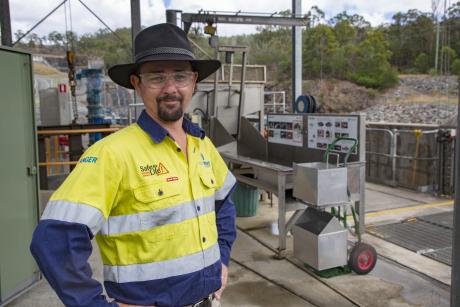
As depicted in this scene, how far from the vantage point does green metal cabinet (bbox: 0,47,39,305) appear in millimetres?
3354

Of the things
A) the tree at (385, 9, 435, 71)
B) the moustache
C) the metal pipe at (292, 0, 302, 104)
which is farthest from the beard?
the tree at (385, 9, 435, 71)

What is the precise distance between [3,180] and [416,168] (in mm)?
6606

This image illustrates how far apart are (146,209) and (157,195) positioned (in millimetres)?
57

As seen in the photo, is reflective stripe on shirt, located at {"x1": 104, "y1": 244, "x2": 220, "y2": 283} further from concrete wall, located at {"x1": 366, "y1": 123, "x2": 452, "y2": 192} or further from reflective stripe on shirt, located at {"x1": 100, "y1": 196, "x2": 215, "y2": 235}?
concrete wall, located at {"x1": 366, "y1": 123, "x2": 452, "y2": 192}

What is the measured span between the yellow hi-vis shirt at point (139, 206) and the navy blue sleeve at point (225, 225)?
252 mm

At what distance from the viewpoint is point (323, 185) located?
3.84 meters

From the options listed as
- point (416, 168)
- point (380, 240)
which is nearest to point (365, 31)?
point (416, 168)

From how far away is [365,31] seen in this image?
130 feet

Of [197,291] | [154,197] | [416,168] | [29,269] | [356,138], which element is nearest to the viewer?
[154,197]

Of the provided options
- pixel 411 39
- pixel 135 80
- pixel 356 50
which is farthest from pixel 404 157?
pixel 411 39

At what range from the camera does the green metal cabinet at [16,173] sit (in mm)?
3354

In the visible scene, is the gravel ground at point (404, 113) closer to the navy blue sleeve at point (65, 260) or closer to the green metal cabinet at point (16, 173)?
the green metal cabinet at point (16, 173)

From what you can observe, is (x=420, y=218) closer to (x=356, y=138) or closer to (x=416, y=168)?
(x=416, y=168)

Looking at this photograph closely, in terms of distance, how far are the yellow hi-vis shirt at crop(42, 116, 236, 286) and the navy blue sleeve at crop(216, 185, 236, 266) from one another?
252 millimetres
